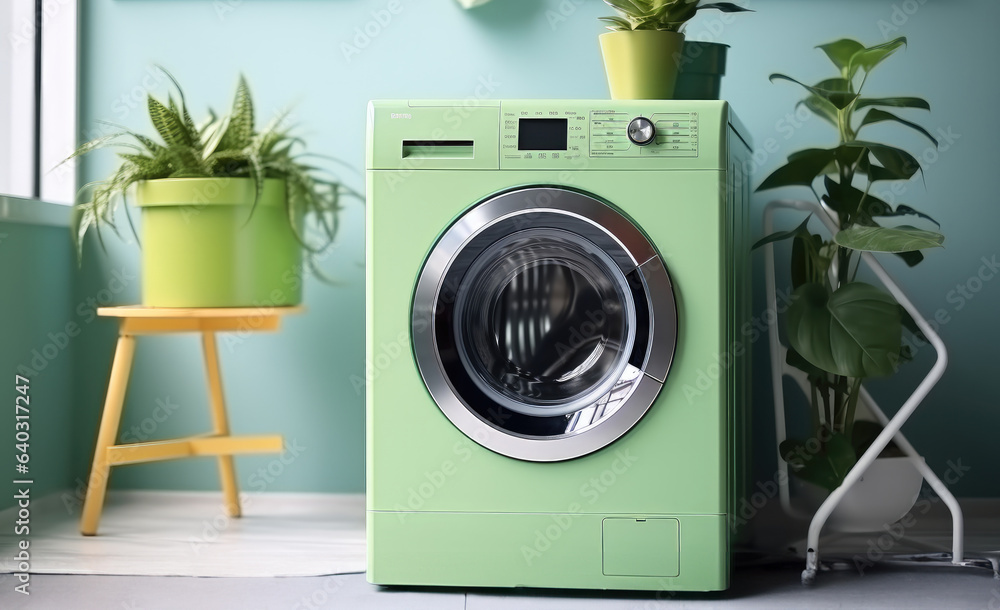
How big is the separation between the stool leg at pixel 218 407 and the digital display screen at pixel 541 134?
94cm

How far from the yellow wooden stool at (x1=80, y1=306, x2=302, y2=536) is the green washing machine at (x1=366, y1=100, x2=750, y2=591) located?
20.3 inches

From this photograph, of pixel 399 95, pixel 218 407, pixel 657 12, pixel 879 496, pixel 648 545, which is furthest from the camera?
pixel 399 95

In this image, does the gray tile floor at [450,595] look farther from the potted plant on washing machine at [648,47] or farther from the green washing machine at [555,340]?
the potted plant on washing machine at [648,47]

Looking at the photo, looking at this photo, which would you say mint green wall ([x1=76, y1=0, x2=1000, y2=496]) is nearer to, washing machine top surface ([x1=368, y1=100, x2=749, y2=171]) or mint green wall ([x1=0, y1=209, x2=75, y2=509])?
mint green wall ([x1=0, y1=209, x2=75, y2=509])

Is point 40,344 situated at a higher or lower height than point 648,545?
higher

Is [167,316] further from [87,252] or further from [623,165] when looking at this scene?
[623,165]

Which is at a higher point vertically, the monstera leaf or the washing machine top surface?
the washing machine top surface

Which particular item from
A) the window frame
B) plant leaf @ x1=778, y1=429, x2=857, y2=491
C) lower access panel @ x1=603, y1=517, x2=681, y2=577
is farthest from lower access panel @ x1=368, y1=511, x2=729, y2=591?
the window frame

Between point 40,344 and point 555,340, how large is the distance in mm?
1297

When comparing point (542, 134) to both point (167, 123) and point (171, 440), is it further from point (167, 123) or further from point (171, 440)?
point (171, 440)

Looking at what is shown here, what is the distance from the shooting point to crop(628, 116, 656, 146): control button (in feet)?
4.83

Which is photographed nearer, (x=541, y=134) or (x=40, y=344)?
(x=541, y=134)

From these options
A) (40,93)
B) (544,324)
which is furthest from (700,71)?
(40,93)

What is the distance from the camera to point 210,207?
1832 mm
